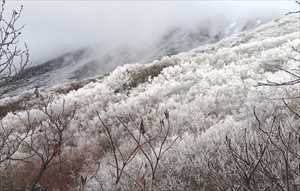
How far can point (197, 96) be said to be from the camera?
10.8 meters

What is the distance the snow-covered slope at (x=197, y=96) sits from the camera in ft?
27.0

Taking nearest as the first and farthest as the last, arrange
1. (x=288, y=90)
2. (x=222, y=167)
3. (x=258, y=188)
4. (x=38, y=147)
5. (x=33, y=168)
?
1. (x=258, y=188)
2. (x=222, y=167)
3. (x=33, y=168)
4. (x=288, y=90)
5. (x=38, y=147)

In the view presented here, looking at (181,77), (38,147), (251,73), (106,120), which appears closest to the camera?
(38,147)

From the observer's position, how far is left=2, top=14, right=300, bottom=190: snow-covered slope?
8.22 meters

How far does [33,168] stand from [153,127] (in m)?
2.46

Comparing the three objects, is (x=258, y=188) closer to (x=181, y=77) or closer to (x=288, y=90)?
(x=288, y=90)

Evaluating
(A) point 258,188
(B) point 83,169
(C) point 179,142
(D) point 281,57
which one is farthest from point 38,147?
(D) point 281,57

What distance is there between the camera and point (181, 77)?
13.2m

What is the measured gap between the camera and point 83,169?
805 cm

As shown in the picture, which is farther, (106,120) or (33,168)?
(106,120)

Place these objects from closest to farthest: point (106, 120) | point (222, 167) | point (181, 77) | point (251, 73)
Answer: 1. point (222, 167)
2. point (106, 120)
3. point (251, 73)
4. point (181, 77)

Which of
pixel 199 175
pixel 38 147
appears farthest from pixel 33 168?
pixel 199 175

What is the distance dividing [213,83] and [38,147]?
4602 millimetres

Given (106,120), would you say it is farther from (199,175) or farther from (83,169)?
(199,175)
